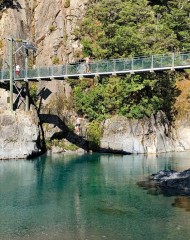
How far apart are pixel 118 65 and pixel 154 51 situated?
14000mm

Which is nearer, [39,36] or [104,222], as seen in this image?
[104,222]

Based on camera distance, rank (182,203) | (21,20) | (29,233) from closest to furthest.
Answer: (29,233), (182,203), (21,20)

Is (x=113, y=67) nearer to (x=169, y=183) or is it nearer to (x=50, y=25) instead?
(x=169, y=183)

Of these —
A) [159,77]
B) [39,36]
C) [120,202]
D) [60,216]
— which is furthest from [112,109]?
[60,216]

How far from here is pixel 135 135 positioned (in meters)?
47.1

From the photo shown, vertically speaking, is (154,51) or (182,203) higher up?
(154,51)

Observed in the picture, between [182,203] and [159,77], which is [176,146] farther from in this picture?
[182,203]

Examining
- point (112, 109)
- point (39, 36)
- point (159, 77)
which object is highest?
point (39, 36)

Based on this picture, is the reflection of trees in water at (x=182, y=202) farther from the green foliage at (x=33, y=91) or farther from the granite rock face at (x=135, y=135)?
the green foliage at (x=33, y=91)

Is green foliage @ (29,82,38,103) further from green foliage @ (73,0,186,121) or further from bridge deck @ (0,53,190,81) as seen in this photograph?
bridge deck @ (0,53,190,81)

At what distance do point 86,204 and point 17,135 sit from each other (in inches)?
726

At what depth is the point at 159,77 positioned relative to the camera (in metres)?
50.1

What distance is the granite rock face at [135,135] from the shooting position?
47.0 metres

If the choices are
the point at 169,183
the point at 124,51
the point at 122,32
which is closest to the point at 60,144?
the point at 124,51
